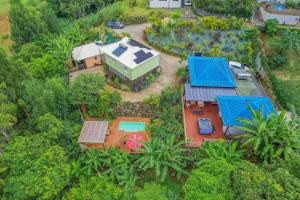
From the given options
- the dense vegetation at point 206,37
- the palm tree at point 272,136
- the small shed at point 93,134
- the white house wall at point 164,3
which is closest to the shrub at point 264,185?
the palm tree at point 272,136

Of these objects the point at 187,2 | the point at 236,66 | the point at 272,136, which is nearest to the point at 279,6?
the point at 187,2

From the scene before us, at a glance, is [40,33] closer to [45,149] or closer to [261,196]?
[45,149]

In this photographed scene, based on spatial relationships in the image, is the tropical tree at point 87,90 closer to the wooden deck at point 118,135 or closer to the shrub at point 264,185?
the wooden deck at point 118,135

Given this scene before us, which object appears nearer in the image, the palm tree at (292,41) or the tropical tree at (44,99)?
the tropical tree at (44,99)

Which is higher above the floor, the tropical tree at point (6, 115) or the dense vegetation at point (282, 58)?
the dense vegetation at point (282, 58)

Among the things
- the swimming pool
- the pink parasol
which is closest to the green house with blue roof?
the pink parasol

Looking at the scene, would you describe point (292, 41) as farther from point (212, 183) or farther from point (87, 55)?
point (87, 55)

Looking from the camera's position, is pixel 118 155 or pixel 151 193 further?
pixel 118 155
